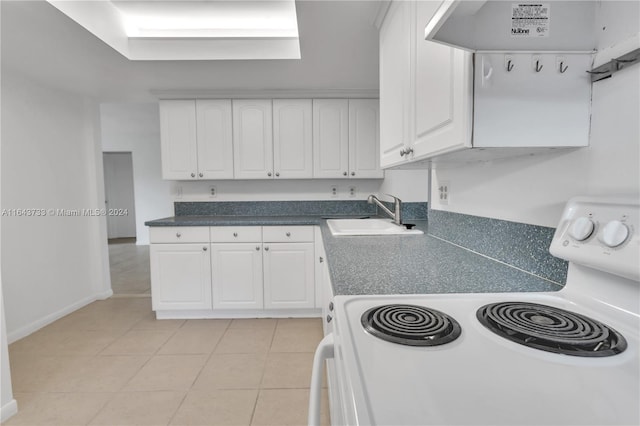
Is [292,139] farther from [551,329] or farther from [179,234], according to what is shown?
[551,329]

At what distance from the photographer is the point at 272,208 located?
325cm

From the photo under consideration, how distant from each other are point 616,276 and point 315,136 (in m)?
2.57

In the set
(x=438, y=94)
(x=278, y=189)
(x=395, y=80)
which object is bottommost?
(x=278, y=189)

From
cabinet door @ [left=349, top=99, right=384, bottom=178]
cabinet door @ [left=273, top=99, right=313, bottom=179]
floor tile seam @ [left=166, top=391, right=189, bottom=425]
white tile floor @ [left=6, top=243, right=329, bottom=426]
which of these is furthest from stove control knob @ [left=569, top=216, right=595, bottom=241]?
cabinet door @ [left=273, top=99, right=313, bottom=179]

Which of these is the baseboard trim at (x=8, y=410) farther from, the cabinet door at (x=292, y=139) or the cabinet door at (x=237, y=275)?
the cabinet door at (x=292, y=139)

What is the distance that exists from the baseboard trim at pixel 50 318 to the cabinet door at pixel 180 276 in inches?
34.0

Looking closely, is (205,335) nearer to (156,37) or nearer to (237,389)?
(237,389)

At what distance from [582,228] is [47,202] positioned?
11.5ft

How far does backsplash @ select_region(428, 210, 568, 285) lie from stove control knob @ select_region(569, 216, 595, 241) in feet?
0.48

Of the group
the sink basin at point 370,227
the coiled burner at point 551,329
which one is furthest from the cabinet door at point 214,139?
the coiled burner at point 551,329

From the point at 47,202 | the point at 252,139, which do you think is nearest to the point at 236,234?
the point at 252,139

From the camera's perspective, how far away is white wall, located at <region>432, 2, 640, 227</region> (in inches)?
25.6

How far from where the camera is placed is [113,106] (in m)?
4.02

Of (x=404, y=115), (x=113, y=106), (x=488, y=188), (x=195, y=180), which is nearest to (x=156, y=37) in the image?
(x=195, y=180)
